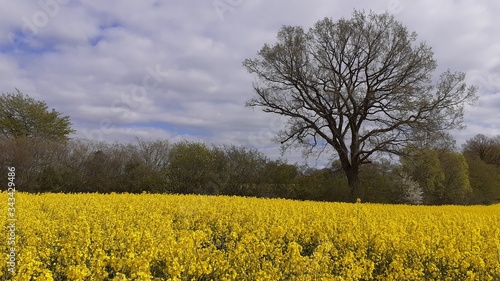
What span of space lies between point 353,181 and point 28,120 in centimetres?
2687

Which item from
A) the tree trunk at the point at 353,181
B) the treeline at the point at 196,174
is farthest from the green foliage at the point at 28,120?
the tree trunk at the point at 353,181

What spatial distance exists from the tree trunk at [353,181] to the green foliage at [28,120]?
2300 cm

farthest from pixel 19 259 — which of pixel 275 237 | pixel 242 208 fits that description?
pixel 242 208

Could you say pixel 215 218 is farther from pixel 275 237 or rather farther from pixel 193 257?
pixel 193 257

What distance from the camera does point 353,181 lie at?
2280 centimetres

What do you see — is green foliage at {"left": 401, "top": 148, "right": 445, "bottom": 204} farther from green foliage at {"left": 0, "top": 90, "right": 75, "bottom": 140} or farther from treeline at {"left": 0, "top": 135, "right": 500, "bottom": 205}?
green foliage at {"left": 0, "top": 90, "right": 75, "bottom": 140}

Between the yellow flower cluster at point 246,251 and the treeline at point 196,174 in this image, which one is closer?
the yellow flower cluster at point 246,251

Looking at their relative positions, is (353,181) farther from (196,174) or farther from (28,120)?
(28,120)

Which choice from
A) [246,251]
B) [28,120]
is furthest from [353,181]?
[28,120]

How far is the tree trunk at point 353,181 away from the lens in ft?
74.1

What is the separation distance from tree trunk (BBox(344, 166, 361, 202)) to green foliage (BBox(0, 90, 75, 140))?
2300 cm

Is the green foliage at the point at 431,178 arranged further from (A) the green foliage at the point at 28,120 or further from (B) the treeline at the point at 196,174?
(A) the green foliage at the point at 28,120

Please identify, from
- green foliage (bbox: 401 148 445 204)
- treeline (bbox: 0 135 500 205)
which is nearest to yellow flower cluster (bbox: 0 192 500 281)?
treeline (bbox: 0 135 500 205)

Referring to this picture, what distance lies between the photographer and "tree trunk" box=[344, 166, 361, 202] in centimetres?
2259
